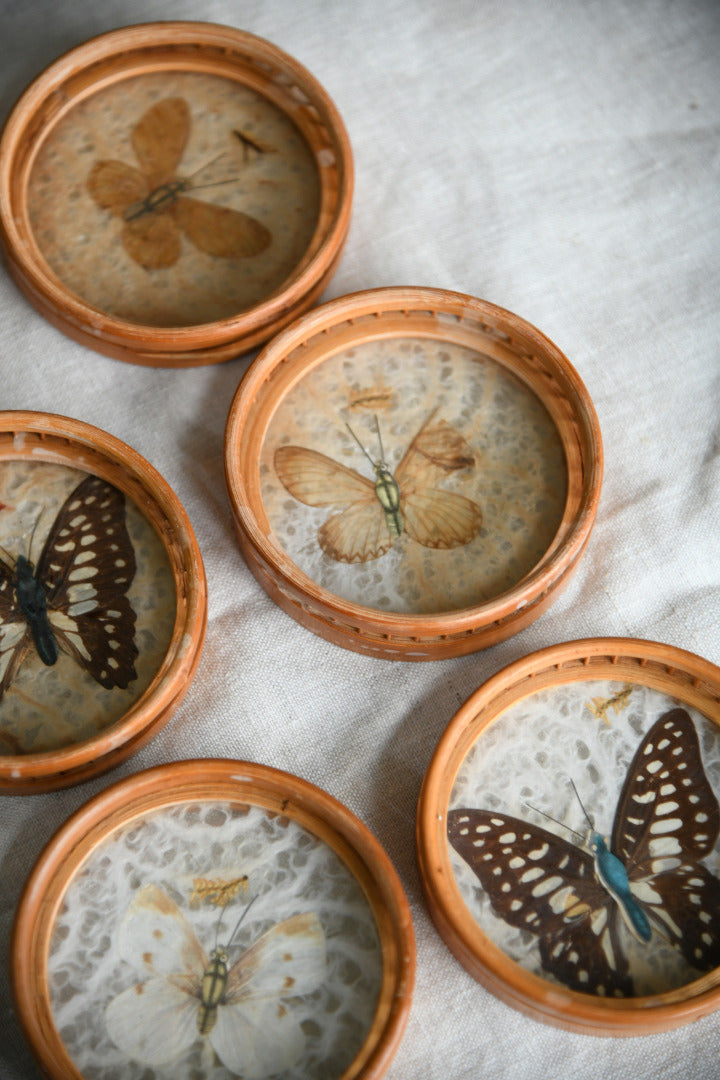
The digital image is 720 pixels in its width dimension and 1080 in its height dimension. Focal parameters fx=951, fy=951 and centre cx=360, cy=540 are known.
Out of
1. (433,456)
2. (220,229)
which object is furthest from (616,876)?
(220,229)

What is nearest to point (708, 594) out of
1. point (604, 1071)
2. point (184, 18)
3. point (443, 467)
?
point (443, 467)

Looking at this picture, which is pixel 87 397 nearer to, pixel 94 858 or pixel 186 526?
pixel 186 526

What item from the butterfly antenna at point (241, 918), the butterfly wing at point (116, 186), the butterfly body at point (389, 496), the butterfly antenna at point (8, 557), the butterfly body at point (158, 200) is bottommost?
the butterfly antenna at point (241, 918)

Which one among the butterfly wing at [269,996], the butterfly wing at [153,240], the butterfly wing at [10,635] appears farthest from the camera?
the butterfly wing at [153,240]

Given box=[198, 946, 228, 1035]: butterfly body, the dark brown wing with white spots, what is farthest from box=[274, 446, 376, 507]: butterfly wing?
box=[198, 946, 228, 1035]: butterfly body

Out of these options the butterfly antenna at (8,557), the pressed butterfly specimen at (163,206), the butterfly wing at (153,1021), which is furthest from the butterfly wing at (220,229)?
the butterfly wing at (153,1021)

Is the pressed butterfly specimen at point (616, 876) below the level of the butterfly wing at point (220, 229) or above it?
below

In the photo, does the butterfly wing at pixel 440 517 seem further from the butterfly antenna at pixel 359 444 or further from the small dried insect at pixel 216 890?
the small dried insect at pixel 216 890
